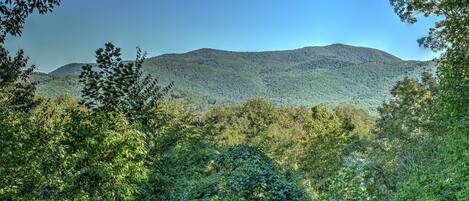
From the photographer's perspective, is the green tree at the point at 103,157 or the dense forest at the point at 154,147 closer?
the dense forest at the point at 154,147

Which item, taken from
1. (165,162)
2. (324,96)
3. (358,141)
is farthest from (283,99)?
(165,162)

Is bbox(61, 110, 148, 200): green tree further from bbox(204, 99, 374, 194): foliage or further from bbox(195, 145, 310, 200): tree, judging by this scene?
bbox(204, 99, 374, 194): foliage

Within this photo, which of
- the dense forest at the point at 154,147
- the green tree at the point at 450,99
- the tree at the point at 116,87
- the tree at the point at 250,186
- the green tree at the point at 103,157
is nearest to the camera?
the green tree at the point at 450,99

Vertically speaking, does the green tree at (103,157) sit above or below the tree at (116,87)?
below

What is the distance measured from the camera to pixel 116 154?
11.2 metres

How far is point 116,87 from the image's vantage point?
1262 centimetres

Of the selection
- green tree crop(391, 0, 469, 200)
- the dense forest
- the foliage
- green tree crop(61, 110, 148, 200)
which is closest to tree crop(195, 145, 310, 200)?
the dense forest

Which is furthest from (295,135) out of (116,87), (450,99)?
(116,87)

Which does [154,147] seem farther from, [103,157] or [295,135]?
[295,135]

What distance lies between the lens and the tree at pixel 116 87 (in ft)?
40.2

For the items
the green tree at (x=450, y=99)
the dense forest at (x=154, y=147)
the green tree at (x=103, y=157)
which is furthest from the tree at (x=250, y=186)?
the green tree at (x=450, y=99)

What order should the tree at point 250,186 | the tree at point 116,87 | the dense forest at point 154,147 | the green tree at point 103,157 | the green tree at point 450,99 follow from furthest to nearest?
the tree at point 250,186
the tree at point 116,87
the green tree at point 103,157
the dense forest at point 154,147
the green tree at point 450,99

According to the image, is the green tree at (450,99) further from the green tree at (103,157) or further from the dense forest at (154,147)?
the green tree at (103,157)

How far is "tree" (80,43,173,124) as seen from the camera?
40.2 feet
